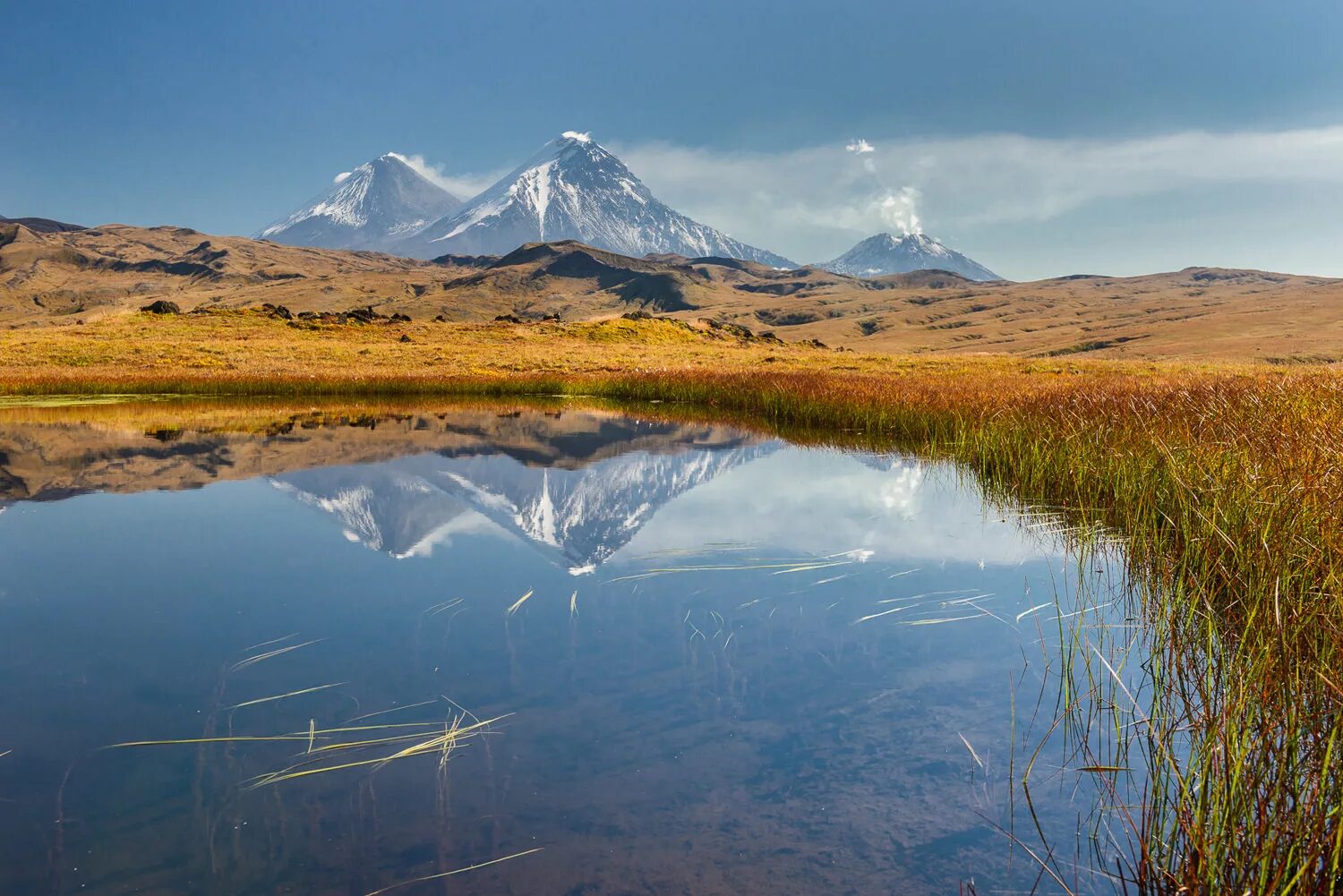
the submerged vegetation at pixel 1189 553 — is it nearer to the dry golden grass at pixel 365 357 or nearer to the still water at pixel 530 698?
the still water at pixel 530 698

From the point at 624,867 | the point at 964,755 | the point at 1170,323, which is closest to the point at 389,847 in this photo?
the point at 624,867

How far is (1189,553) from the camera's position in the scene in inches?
275

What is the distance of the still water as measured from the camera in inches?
143

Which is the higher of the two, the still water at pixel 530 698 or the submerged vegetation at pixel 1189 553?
the submerged vegetation at pixel 1189 553

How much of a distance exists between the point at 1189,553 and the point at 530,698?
560 cm

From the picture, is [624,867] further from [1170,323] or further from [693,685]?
[1170,323]

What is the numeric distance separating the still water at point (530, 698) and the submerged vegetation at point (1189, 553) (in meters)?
0.48

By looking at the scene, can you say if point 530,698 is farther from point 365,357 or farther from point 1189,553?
point 365,357

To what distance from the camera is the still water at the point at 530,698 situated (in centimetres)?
363

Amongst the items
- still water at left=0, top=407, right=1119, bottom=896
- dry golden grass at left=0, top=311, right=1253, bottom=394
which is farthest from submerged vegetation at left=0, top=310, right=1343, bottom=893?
dry golden grass at left=0, top=311, right=1253, bottom=394

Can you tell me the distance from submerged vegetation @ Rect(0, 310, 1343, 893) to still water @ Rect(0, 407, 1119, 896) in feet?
1.57

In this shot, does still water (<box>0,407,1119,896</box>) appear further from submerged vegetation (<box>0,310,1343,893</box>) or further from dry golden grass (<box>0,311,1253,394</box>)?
dry golden grass (<box>0,311,1253,394</box>)

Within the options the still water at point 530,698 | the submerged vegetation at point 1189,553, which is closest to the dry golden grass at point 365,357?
the submerged vegetation at point 1189,553

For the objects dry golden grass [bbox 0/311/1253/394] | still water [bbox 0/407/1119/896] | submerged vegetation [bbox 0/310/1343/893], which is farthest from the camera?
dry golden grass [bbox 0/311/1253/394]
